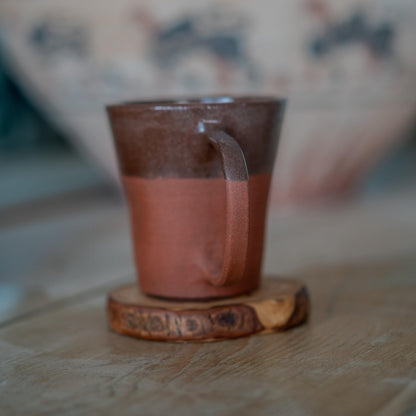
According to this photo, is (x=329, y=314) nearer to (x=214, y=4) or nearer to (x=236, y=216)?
(x=236, y=216)

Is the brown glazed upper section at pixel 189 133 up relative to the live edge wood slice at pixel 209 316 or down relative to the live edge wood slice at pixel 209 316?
up

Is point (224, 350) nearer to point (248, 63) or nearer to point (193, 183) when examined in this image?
point (193, 183)

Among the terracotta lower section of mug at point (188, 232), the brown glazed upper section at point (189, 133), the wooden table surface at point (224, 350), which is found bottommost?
the wooden table surface at point (224, 350)

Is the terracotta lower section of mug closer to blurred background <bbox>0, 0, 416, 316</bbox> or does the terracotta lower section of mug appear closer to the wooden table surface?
the wooden table surface

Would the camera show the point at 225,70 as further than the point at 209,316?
Yes

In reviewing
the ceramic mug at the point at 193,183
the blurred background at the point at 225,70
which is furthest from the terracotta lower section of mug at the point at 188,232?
the blurred background at the point at 225,70

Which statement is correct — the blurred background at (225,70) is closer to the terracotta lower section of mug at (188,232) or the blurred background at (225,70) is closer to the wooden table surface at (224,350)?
the wooden table surface at (224,350)

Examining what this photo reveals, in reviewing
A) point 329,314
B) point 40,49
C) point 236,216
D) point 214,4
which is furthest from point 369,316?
point 40,49

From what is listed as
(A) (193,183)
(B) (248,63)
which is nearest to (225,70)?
(B) (248,63)
